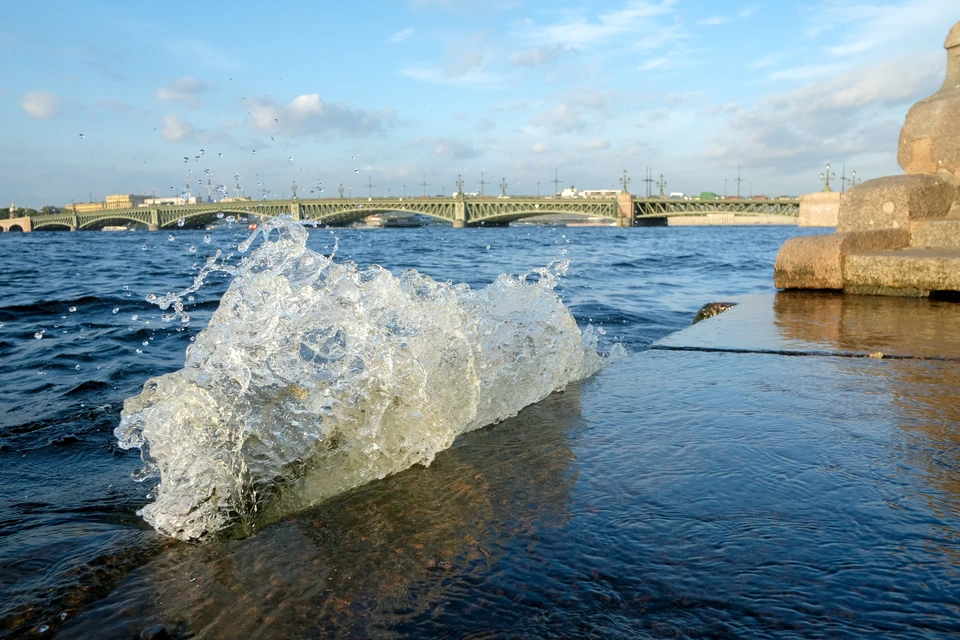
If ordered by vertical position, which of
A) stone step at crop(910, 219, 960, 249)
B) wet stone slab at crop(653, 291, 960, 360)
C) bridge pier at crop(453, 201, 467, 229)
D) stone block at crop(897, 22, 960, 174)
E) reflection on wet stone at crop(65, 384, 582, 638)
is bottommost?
reflection on wet stone at crop(65, 384, 582, 638)

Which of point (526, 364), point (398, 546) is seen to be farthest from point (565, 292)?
point (398, 546)

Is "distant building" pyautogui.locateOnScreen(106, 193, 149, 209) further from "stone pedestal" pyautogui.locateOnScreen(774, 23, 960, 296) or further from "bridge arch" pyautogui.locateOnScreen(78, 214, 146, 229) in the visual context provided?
"stone pedestal" pyautogui.locateOnScreen(774, 23, 960, 296)

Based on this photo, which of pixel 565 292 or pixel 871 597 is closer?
pixel 871 597

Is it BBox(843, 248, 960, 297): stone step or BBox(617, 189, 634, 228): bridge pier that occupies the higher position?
BBox(617, 189, 634, 228): bridge pier

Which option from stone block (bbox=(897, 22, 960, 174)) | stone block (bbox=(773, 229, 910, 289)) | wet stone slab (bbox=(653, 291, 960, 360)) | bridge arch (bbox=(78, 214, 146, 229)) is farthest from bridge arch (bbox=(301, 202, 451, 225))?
wet stone slab (bbox=(653, 291, 960, 360))

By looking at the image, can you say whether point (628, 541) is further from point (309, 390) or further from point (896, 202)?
point (896, 202)

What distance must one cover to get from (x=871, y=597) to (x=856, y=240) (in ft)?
15.7

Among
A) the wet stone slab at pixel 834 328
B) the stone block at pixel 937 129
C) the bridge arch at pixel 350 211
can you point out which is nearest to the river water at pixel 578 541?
the wet stone slab at pixel 834 328

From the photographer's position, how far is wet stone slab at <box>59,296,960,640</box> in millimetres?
1157

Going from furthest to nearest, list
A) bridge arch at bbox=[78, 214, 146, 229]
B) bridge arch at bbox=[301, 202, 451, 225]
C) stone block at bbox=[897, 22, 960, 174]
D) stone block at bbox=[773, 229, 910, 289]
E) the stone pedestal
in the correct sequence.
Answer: bridge arch at bbox=[78, 214, 146, 229], bridge arch at bbox=[301, 202, 451, 225], stone block at bbox=[897, 22, 960, 174], stone block at bbox=[773, 229, 910, 289], the stone pedestal

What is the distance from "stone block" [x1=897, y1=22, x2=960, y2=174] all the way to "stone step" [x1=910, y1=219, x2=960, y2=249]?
2.13ft

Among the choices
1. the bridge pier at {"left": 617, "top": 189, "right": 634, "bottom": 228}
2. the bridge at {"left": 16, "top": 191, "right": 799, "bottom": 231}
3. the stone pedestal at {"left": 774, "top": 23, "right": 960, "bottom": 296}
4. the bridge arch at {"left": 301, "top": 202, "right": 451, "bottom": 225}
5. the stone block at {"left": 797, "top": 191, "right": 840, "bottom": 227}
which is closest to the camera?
the stone pedestal at {"left": 774, "top": 23, "right": 960, "bottom": 296}

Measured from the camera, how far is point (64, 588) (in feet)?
5.08

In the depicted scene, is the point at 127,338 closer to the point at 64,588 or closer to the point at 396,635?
the point at 64,588
